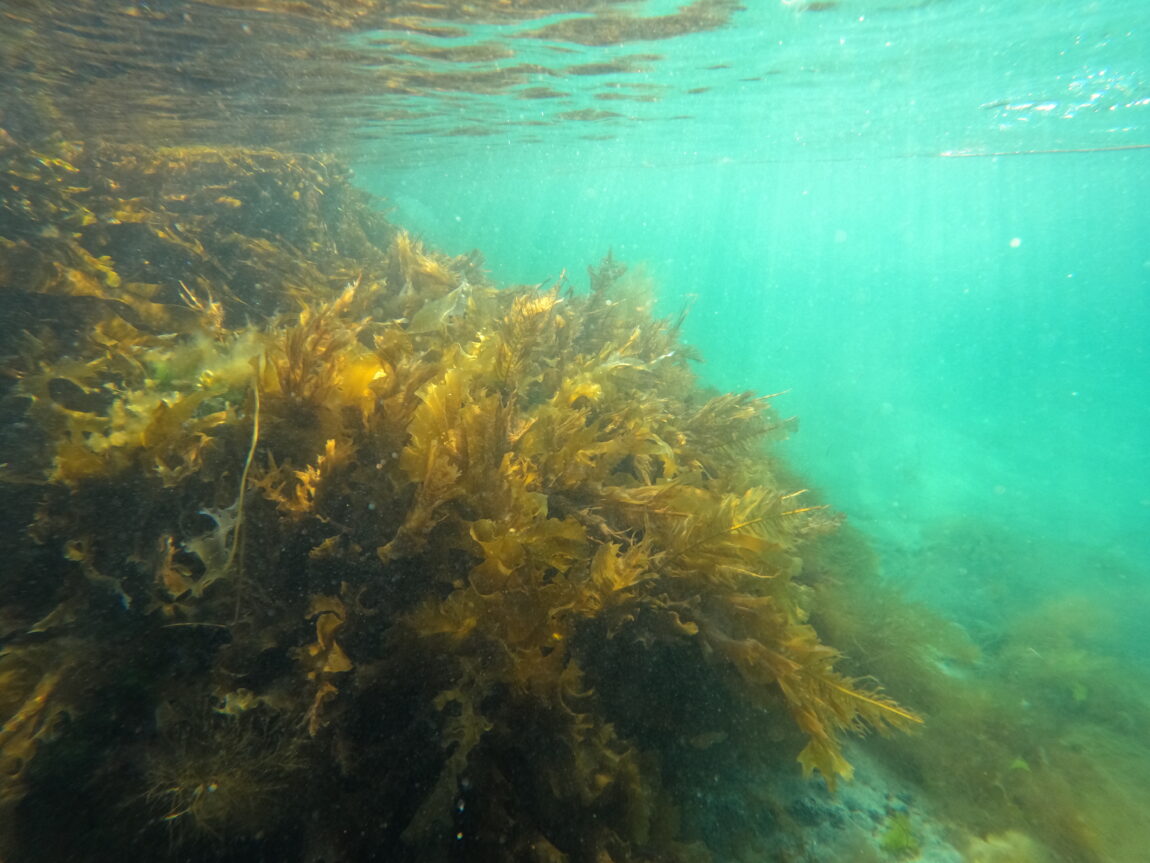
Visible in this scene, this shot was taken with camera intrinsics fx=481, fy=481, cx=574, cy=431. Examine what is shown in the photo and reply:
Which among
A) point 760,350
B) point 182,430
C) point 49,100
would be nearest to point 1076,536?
point 182,430

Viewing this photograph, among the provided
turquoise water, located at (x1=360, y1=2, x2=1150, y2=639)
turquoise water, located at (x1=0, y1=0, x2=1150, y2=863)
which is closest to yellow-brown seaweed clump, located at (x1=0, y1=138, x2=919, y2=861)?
turquoise water, located at (x1=0, y1=0, x2=1150, y2=863)

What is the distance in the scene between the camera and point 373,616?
6.75 ft

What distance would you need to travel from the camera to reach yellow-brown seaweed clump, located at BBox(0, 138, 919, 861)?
5.90 ft

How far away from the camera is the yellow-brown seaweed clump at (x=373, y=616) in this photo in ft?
5.90

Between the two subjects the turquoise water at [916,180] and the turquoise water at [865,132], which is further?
the turquoise water at [916,180]

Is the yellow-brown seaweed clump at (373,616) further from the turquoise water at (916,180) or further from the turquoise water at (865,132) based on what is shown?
the turquoise water at (916,180)

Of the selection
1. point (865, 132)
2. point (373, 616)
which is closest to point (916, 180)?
point (865, 132)

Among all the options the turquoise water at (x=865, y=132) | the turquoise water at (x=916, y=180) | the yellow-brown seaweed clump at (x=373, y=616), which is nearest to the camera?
the yellow-brown seaweed clump at (x=373, y=616)

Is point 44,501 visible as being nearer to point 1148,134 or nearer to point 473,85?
point 473,85

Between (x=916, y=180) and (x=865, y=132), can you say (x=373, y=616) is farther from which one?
(x=916, y=180)

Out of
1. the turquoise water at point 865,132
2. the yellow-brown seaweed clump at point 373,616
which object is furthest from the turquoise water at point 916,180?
the yellow-brown seaweed clump at point 373,616

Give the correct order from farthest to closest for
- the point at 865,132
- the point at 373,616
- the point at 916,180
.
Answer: the point at 916,180 < the point at 865,132 < the point at 373,616

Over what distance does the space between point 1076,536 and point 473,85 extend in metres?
21.6

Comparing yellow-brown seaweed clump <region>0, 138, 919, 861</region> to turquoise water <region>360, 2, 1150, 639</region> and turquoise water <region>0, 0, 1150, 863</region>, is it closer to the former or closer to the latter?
turquoise water <region>0, 0, 1150, 863</region>
